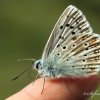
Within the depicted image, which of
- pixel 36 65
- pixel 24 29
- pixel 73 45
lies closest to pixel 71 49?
pixel 73 45

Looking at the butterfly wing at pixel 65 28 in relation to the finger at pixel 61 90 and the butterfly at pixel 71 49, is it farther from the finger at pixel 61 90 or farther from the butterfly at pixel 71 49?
the finger at pixel 61 90

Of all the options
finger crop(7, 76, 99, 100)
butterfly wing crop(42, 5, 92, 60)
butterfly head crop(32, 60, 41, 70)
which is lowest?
finger crop(7, 76, 99, 100)

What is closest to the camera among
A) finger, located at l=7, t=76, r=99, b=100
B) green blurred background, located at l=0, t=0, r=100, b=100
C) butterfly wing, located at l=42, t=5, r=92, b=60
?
finger, located at l=7, t=76, r=99, b=100

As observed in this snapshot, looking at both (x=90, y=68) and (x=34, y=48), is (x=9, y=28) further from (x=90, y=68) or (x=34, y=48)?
(x=90, y=68)

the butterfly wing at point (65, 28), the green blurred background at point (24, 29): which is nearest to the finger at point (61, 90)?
the butterfly wing at point (65, 28)

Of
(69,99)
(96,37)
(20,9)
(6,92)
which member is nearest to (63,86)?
(69,99)

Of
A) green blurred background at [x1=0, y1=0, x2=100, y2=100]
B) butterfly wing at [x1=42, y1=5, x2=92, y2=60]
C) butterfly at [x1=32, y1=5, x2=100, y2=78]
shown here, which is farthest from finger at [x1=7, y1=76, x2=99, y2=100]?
green blurred background at [x1=0, y1=0, x2=100, y2=100]

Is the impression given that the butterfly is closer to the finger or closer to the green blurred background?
the finger

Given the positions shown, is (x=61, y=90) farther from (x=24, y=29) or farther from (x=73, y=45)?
(x=24, y=29)
